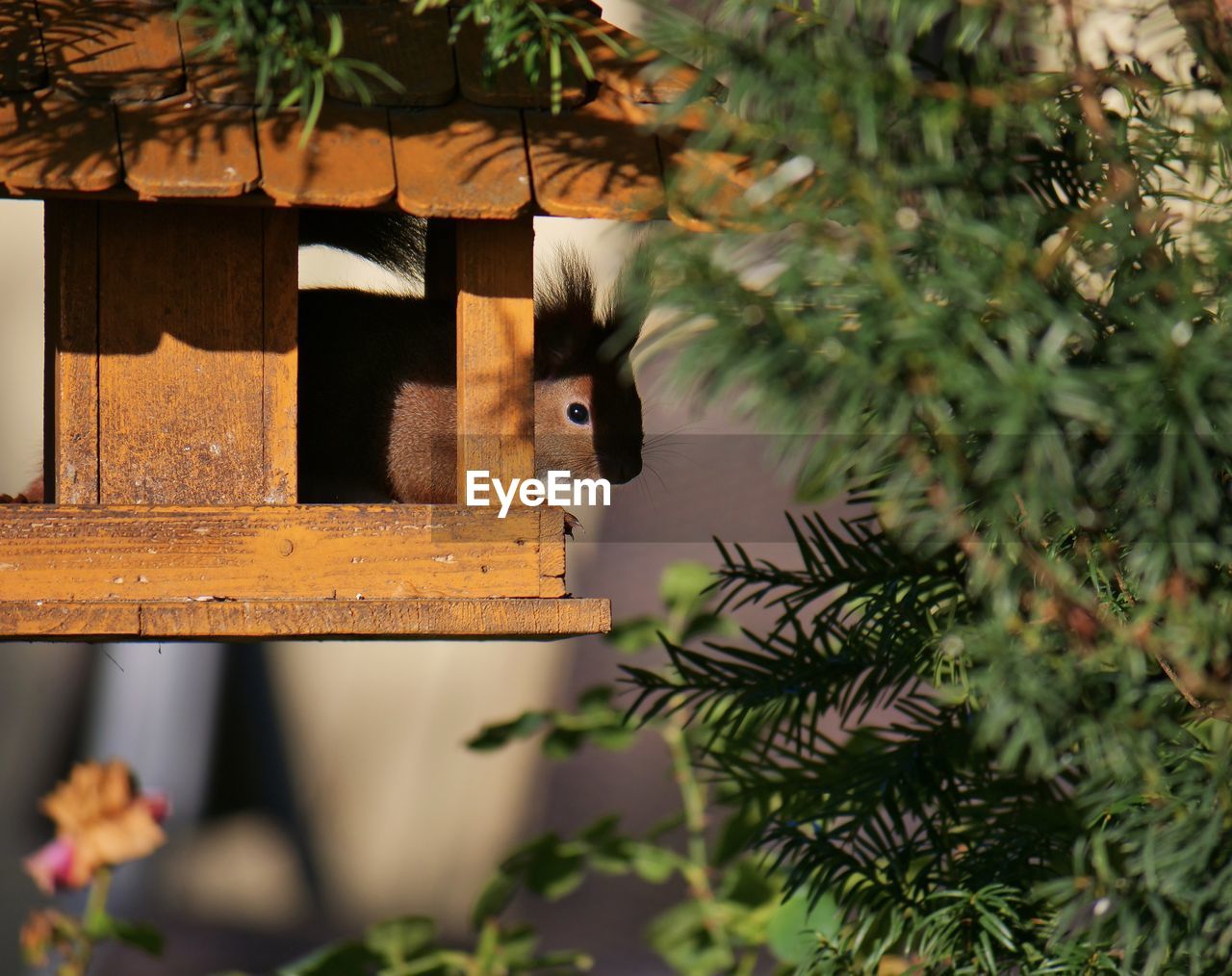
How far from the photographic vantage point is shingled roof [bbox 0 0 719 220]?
1.12 m

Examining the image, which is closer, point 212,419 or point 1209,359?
point 1209,359

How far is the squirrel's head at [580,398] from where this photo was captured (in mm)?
1823

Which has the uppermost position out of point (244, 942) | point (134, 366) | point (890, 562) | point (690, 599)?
point (134, 366)

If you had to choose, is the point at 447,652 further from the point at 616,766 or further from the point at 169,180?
the point at 169,180

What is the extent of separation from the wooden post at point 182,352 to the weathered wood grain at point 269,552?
0.08 metres

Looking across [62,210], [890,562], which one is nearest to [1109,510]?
[890,562]

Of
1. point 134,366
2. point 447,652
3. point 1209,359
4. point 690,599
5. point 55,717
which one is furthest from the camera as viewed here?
point 447,652

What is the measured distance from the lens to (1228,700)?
0.87m

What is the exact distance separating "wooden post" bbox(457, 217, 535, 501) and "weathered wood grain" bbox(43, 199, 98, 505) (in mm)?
287

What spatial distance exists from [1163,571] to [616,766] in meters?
2.15

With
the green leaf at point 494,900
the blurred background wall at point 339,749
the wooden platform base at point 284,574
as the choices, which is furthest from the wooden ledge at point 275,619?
the blurred background wall at point 339,749

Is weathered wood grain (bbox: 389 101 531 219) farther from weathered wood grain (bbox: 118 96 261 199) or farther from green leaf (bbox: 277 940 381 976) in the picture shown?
green leaf (bbox: 277 940 381 976)

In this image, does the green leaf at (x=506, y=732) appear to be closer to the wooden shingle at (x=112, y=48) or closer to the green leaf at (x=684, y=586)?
the green leaf at (x=684, y=586)

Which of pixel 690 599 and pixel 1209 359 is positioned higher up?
pixel 1209 359
